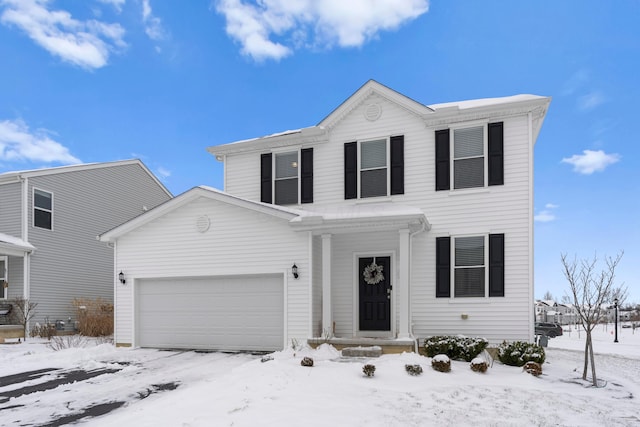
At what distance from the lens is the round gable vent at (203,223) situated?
11312 millimetres

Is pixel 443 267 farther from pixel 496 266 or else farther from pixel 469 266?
pixel 496 266

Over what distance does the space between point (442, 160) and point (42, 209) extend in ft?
47.1

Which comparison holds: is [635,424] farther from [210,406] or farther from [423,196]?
[423,196]

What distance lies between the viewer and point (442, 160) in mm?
11008

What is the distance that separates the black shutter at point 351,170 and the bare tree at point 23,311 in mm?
11566

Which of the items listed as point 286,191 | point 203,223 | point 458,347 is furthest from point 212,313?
point 458,347

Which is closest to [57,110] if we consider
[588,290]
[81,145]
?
[81,145]

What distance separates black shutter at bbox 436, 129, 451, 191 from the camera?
11.0m

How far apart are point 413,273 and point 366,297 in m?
1.33

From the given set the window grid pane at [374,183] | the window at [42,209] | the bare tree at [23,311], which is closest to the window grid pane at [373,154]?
the window grid pane at [374,183]

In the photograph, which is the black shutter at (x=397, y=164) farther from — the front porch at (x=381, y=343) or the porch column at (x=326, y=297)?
the front porch at (x=381, y=343)

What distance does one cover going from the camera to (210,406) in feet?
19.0

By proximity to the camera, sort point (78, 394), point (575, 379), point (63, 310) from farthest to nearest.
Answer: point (63, 310), point (575, 379), point (78, 394)

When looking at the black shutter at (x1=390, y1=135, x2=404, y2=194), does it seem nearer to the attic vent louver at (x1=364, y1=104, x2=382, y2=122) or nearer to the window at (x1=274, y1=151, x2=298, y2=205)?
the attic vent louver at (x1=364, y1=104, x2=382, y2=122)
